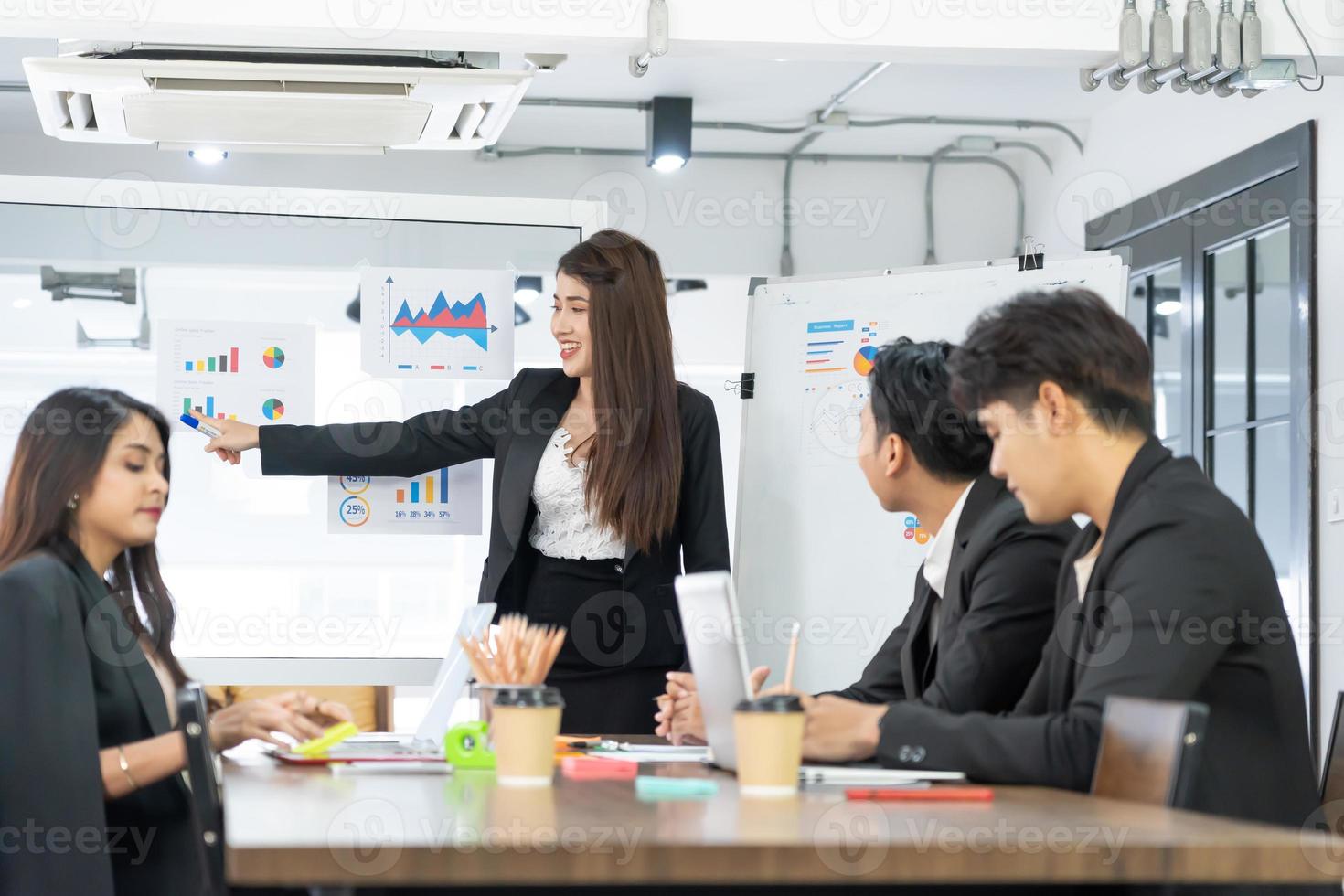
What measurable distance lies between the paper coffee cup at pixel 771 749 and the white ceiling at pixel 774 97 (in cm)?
380

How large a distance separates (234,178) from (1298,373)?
392 cm

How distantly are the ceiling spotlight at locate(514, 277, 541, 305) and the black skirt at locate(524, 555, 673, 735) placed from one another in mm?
1313

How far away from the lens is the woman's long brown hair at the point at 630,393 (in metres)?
2.93

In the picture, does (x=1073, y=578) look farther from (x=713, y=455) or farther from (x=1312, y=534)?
(x=1312, y=534)

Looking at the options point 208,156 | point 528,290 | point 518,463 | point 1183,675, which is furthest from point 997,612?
point 208,156

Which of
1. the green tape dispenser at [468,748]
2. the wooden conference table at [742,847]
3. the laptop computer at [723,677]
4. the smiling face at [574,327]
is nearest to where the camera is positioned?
the wooden conference table at [742,847]

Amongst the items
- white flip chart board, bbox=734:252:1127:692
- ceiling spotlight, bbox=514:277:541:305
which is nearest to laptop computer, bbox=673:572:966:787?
white flip chart board, bbox=734:252:1127:692

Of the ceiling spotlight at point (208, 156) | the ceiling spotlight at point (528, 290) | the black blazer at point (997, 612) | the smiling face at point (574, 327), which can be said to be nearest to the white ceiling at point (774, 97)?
the ceiling spotlight at point (208, 156)

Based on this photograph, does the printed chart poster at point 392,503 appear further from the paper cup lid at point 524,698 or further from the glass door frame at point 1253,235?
the glass door frame at point 1253,235

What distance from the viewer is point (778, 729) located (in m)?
1.39

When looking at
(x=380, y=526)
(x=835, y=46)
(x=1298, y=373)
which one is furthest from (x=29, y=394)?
(x=1298, y=373)

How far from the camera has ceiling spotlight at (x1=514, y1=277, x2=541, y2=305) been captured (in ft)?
13.4

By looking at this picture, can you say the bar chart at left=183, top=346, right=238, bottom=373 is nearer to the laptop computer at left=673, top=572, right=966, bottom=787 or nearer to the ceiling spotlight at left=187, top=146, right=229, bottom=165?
the ceiling spotlight at left=187, top=146, right=229, bottom=165

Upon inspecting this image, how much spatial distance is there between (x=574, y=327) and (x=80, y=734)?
4.89ft
